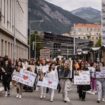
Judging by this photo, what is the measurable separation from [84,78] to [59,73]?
1.92 meters

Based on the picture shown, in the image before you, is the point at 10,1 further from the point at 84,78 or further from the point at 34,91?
the point at 84,78

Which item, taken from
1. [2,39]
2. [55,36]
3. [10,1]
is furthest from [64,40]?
[2,39]

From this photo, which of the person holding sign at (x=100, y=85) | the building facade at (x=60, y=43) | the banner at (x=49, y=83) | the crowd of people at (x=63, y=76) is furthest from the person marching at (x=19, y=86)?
the building facade at (x=60, y=43)

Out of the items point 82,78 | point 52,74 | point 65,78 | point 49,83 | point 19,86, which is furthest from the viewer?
point 19,86

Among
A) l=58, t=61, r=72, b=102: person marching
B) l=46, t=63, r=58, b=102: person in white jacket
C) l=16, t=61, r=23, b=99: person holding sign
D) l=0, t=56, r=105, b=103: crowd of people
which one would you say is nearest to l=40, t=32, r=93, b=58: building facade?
l=16, t=61, r=23, b=99: person holding sign

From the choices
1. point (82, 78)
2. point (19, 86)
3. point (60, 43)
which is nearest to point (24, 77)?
point (19, 86)

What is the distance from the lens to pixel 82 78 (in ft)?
76.7

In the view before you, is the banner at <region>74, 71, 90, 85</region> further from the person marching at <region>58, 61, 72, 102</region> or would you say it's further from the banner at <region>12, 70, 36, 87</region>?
the banner at <region>12, 70, 36, 87</region>

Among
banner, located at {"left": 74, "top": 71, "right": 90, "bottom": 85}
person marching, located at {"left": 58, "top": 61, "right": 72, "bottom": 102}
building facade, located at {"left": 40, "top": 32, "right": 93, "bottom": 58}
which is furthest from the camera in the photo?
building facade, located at {"left": 40, "top": 32, "right": 93, "bottom": 58}

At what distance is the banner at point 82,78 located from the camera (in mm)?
23156

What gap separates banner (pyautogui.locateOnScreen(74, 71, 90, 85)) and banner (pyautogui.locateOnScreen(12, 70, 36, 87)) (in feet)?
7.11

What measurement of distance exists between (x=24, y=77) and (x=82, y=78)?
2761mm

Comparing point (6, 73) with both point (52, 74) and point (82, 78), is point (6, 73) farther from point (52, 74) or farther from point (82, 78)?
point (82, 78)

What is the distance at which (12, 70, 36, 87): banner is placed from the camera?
2405 cm
